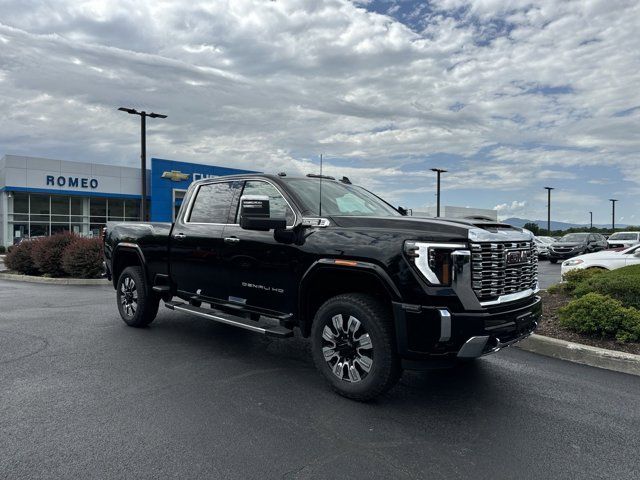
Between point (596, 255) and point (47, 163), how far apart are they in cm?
3416

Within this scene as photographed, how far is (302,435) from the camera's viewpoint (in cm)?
346

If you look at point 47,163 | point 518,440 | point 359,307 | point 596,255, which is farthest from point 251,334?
point 47,163

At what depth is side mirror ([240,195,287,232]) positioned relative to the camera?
172 inches

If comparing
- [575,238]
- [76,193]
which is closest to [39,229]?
[76,193]

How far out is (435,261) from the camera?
3.72 m

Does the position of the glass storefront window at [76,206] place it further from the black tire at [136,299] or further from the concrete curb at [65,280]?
the black tire at [136,299]

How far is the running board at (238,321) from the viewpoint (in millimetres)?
4557

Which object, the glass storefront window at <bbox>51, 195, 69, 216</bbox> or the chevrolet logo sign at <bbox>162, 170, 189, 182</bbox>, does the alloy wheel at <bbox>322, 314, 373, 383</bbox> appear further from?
the glass storefront window at <bbox>51, 195, 69, 216</bbox>

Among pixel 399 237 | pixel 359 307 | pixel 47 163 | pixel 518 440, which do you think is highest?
pixel 47 163

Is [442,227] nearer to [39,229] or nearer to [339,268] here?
[339,268]

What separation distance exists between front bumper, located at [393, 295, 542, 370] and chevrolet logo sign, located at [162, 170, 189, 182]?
116 ft

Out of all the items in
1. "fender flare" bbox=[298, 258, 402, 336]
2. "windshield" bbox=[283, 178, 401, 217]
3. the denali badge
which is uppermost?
"windshield" bbox=[283, 178, 401, 217]

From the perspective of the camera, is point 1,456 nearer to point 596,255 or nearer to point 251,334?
point 251,334

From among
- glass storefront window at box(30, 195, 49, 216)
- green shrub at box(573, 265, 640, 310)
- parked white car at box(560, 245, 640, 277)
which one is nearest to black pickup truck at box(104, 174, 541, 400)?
green shrub at box(573, 265, 640, 310)
